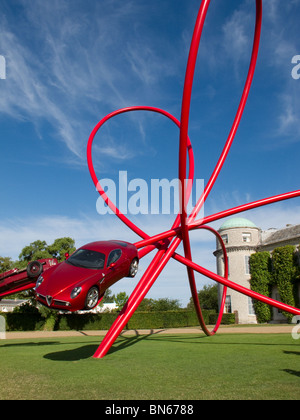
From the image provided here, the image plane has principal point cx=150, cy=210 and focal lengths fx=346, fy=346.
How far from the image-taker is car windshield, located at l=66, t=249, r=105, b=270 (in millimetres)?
10066

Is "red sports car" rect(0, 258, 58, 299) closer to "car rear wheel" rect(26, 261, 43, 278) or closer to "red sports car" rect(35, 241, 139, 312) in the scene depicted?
"car rear wheel" rect(26, 261, 43, 278)

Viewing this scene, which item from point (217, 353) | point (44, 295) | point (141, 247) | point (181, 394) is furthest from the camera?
point (141, 247)

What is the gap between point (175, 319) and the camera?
40.7m

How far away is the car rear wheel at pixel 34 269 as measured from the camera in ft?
40.8

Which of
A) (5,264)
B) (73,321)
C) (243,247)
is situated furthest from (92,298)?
(5,264)

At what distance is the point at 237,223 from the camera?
153 feet

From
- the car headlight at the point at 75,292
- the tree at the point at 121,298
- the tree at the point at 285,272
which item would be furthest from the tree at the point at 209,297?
the car headlight at the point at 75,292

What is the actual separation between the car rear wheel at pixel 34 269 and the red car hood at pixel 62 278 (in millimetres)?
2321

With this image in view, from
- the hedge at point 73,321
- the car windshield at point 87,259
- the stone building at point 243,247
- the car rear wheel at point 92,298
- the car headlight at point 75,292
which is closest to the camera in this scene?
the car headlight at point 75,292

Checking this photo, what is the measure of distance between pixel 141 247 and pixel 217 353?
5.09 metres

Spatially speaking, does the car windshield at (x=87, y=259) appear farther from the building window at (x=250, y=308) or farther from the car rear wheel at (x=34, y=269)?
the building window at (x=250, y=308)

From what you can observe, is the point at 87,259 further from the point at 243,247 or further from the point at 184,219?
the point at 243,247
